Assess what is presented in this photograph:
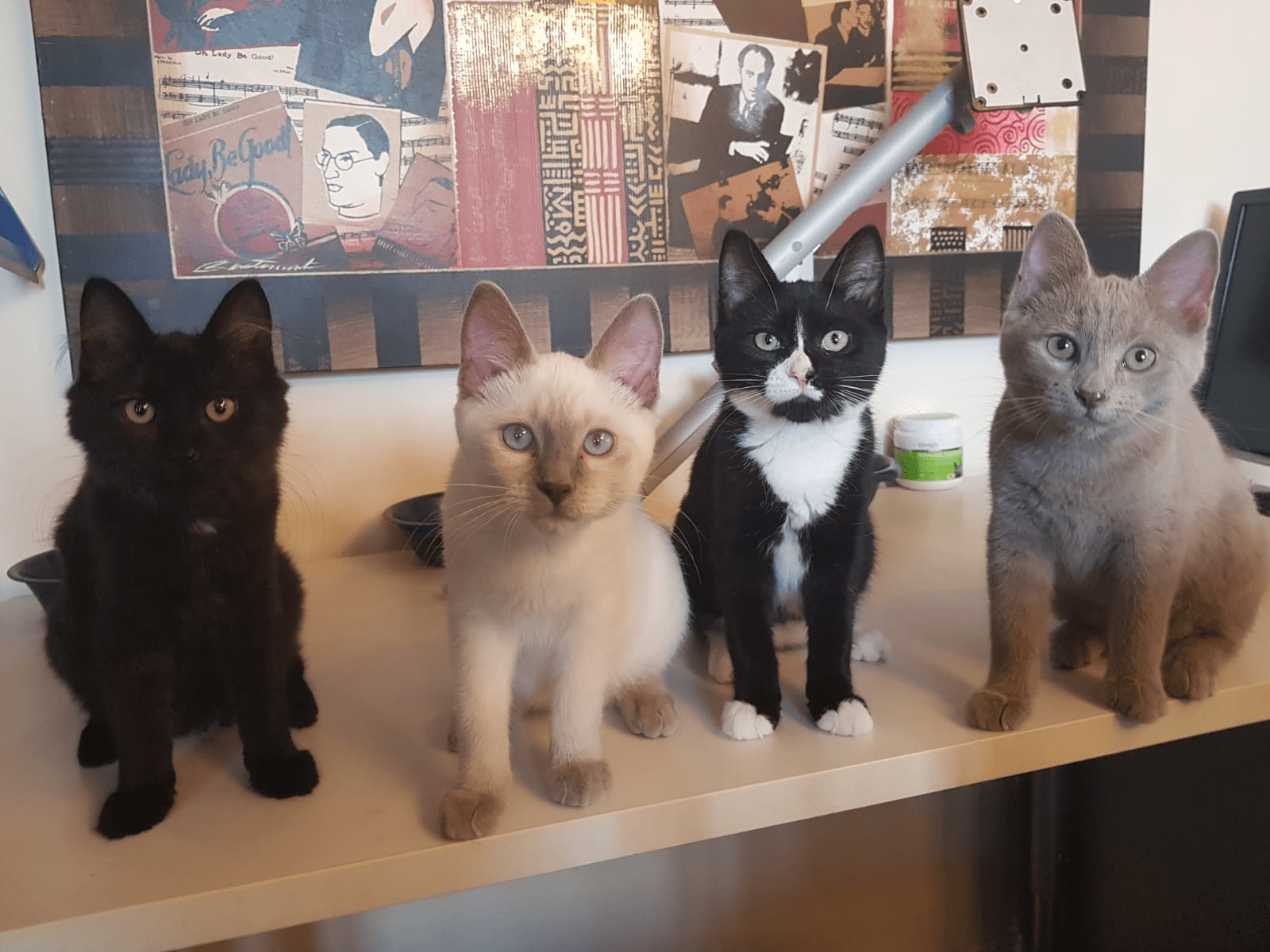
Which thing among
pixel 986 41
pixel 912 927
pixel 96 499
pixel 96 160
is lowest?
pixel 912 927

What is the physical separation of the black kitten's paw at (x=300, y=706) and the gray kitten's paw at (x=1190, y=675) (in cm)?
79

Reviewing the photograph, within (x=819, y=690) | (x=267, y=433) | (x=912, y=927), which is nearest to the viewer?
(x=267, y=433)

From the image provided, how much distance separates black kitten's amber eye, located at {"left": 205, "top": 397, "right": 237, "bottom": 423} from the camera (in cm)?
63

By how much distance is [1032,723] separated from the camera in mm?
711

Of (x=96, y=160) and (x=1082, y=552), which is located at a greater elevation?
(x=96, y=160)

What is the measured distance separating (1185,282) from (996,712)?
16.1 inches

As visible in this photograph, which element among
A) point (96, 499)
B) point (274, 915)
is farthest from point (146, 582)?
point (274, 915)

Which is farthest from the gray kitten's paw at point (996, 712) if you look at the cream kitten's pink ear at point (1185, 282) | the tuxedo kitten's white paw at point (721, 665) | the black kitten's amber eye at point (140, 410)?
the black kitten's amber eye at point (140, 410)

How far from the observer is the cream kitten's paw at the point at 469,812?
1.93 ft

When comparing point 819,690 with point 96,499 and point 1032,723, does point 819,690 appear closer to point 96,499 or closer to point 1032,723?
point 1032,723

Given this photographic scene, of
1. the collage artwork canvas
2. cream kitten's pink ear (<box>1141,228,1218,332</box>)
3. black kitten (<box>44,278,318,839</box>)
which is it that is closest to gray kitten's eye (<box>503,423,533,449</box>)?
black kitten (<box>44,278,318,839</box>)

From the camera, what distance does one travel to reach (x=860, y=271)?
78 cm

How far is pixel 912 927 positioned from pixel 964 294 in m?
1.13

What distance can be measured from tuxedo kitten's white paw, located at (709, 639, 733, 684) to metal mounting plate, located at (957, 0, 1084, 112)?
771 mm
